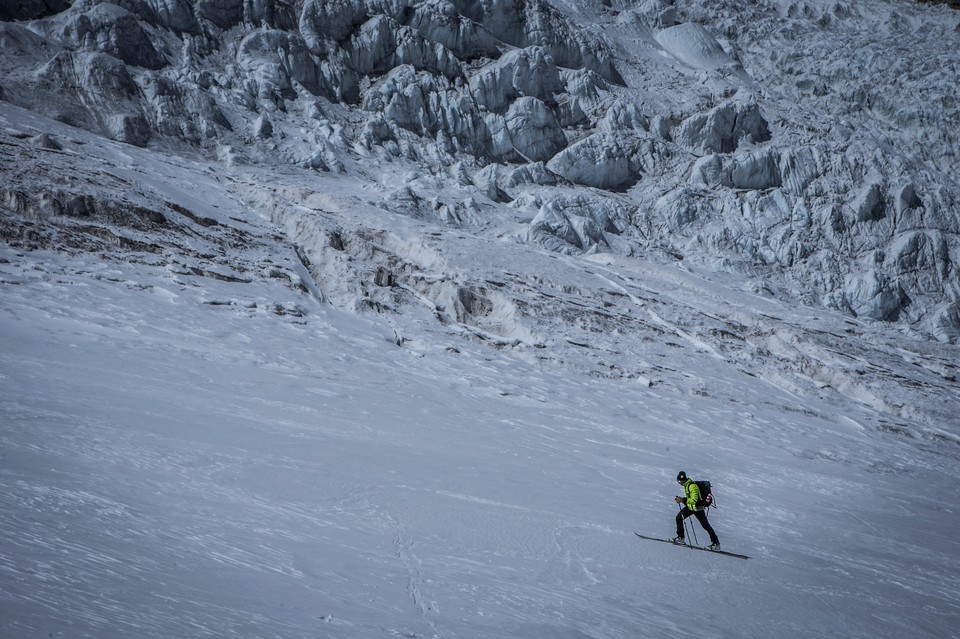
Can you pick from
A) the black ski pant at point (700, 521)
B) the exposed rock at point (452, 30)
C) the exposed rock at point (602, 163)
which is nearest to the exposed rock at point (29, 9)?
the exposed rock at point (452, 30)

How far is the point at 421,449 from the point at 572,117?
51102 millimetres

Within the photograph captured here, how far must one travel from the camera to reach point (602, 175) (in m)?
51.6

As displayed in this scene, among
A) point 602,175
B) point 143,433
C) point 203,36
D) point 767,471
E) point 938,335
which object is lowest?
point 767,471

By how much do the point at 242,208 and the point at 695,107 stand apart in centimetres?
4505

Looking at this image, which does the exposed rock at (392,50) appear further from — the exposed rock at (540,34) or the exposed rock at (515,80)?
the exposed rock at (540,34)

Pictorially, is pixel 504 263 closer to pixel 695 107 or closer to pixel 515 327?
pixel 515 327

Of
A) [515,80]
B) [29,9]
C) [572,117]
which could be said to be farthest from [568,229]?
[29,9]

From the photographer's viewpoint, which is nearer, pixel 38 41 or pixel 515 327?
pixel 515 327

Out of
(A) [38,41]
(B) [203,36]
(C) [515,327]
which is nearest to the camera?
(C) [515,327]

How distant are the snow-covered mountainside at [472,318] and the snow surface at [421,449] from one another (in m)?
0.08

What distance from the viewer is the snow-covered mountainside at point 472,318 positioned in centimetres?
607

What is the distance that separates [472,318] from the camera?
86.2ft

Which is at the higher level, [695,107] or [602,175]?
[695,107]

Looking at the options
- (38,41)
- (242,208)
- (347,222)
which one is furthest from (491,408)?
(38,41)
